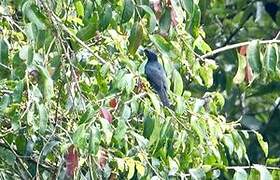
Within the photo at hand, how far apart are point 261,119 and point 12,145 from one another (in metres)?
3.91

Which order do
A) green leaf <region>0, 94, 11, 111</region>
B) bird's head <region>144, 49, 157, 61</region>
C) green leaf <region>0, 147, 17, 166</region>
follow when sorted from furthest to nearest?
1. bird's head <region>144, 49, 157, 61</region>
2. green leaf <region>0, 147, 17, 166</region>
3. green leaf <region>0, 94, 11, 111</region>

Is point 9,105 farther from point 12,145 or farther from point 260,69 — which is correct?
point 260,69

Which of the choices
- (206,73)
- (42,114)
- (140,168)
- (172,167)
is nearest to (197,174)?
(172,167)

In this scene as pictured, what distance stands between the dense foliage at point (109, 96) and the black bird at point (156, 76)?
0.11ft

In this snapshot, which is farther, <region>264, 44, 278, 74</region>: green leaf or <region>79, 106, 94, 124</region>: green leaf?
<region>264, 44, 278, 74</region>: green leaf

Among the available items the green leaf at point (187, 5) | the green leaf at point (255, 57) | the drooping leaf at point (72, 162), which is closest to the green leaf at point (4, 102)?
the drooping leaf at point (72, 162)

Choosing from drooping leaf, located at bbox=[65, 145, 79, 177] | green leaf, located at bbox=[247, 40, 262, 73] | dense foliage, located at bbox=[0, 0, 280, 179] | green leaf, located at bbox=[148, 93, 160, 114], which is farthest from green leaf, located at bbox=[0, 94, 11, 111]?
green leaf, located at bbox=[247, 40, 262, 73]

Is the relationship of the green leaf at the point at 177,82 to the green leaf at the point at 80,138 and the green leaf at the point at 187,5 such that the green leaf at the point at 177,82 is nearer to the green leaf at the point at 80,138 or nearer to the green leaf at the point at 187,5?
the green leaf at the point at 187,5

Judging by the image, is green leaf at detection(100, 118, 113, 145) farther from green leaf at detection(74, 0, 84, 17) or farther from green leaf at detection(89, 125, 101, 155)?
green leaf at detection(74, 0, 84, 17)

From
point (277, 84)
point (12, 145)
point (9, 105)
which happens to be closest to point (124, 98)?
point (9, 105)

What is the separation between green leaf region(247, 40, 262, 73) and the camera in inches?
149

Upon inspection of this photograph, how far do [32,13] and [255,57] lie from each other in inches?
34.2

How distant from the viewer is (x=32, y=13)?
340 cm

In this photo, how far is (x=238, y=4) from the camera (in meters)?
7.82
